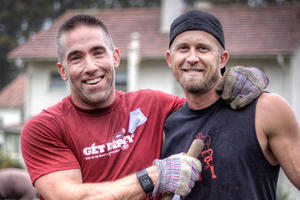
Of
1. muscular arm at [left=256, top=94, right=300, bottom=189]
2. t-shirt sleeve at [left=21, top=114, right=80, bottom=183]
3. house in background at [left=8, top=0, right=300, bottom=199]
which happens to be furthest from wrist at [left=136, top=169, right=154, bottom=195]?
house in background at [left=8, top=0, right=300, bottom=199]

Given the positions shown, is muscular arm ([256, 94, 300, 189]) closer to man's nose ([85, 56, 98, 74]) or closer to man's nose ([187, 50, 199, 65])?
man's nose ([187, 50, 199, 65])

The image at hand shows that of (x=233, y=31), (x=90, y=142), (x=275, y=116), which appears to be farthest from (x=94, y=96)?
(x=233, y=31)

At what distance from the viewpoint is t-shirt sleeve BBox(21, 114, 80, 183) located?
105 inches

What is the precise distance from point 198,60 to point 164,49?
1075 cm

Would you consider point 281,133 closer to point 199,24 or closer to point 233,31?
point 199,24

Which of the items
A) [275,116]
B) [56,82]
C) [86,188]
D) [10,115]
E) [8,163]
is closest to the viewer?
[275,116]

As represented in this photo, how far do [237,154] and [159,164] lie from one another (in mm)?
553

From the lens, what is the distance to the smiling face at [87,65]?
2867 mm

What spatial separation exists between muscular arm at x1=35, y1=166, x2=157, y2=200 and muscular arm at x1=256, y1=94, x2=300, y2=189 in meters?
0.82

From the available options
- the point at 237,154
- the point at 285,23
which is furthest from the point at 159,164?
the point at 285,23

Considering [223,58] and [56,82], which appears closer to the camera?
[223,58]

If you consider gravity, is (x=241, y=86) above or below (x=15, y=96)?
above

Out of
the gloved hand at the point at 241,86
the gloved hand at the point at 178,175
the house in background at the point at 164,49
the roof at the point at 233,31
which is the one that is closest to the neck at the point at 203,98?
the gloved hand at the point at 241,86

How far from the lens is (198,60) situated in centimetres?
271
